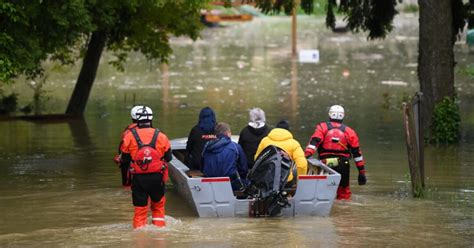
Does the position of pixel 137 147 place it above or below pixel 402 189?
above

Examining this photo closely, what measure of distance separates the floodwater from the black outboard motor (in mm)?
210

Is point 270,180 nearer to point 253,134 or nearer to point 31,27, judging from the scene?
point 253,134

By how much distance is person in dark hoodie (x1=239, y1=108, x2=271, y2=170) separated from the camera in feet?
52.7

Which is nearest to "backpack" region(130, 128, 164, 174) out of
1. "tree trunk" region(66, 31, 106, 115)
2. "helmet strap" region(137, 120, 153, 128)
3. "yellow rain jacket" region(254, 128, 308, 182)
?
"helmet strap" region(137, 120, 153, 128)

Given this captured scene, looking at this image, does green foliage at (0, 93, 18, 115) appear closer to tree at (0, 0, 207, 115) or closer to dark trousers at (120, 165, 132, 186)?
tree at (0, 0, 207, 115)

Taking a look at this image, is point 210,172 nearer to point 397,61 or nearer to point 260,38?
point 397,61

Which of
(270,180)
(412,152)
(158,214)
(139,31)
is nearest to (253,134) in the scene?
(270,180)

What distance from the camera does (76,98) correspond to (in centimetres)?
3262

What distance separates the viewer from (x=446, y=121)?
24516mm

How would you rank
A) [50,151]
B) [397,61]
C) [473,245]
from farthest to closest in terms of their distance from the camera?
[397,61] → [50,151] → [473,245]

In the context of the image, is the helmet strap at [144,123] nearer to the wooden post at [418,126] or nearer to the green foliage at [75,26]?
the wooden post at [418,126]

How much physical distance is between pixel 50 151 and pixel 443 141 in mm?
8179

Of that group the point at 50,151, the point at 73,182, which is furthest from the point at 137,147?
the point at 50,151

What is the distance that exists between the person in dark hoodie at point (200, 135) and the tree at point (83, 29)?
3.85 metres
